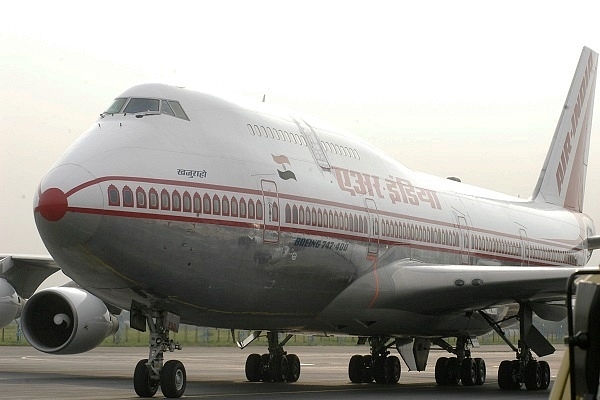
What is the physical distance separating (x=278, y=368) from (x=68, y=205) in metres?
9.00

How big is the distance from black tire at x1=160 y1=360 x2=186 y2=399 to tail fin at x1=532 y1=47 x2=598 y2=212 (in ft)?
57.4

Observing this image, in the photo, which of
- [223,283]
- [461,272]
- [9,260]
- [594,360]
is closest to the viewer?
[594,360]

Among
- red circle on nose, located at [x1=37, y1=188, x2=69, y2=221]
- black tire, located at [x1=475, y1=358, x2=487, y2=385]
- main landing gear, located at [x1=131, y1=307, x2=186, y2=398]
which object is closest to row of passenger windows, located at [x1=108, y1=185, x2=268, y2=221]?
red circle on nose, located at [x1=37, y1=188, x2=69, y2=221]

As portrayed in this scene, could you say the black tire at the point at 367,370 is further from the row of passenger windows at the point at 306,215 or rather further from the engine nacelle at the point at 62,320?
the engine nacelle at the point at 62,320

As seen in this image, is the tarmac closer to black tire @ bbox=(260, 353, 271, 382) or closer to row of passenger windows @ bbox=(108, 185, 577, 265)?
black tire @ bbox=(260, 353, 271, 382)

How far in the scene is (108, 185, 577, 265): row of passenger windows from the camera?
14242mm

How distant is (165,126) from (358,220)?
15.4ft

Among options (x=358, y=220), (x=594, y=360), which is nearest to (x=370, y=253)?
(x=358, y=220)

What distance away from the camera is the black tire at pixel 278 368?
21.4 m

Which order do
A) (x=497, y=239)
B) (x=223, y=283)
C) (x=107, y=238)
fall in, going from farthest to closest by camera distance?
(x=497, y=239)
(x=223, y=283)
(x=107, y=238)

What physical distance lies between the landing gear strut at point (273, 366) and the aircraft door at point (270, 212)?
17.9ft

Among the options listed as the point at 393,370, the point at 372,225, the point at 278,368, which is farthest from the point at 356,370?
the point at 372,225

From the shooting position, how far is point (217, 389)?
18125 mm

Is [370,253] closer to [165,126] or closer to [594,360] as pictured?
[165,126]
